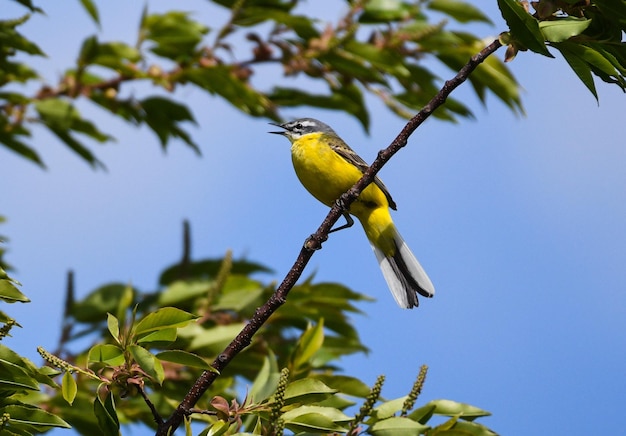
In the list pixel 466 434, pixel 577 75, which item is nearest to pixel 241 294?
pixel 466 434

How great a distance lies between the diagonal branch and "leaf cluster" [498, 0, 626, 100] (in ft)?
0.30

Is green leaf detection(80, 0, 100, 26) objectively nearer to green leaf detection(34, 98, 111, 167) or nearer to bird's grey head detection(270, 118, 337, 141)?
green leaf detection(34, 98, 111, 167)

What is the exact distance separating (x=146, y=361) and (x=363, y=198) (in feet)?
7.66

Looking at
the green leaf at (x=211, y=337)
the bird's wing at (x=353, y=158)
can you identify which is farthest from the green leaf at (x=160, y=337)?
the bird's wing at (x=353, y=158)

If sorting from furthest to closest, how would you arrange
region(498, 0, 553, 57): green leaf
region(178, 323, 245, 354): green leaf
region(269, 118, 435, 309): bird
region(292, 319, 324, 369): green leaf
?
region(269, 118, 435, 309): bird
region(178, 323, 245, 354): green leaf
region(292, 319, 324, 369): green leaf
region(498, 0, 553, 57): green leaf

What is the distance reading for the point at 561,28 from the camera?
2.00m

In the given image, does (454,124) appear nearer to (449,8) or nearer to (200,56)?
(449,8)

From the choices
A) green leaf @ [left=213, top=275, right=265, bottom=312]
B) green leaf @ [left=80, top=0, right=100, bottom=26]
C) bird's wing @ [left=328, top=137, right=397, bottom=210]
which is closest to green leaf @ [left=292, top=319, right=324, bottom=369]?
green leaf @ [left=213, top=275, right=265, bottom=312]

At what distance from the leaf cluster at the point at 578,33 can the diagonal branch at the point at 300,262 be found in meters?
0.09

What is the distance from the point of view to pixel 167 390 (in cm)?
383

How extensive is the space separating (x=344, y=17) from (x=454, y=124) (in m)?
0.82

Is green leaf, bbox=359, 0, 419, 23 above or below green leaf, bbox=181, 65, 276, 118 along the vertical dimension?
above

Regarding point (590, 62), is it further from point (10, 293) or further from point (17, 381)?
point (17, 381)

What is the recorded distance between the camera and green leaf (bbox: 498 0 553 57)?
198 centimetres
